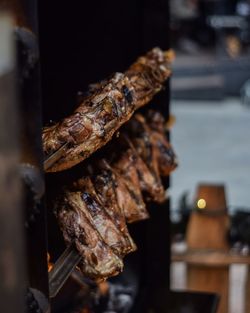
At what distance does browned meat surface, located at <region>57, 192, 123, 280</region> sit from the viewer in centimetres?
135

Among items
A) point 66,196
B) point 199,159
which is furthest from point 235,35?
point 66,196

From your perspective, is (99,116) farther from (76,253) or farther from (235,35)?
(235,35)

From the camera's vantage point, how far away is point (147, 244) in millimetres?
2275

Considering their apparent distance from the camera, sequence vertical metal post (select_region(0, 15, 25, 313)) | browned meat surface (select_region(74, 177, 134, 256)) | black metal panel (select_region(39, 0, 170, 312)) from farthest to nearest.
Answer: black metal panel (select_region(39, 0, 170, 312))
browned meat surface (select_region(74, 177, 134, 256))
vertical metal post (select_region(0, 15, 25, 313))

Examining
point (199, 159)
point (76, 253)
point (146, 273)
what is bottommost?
point (199, 159)

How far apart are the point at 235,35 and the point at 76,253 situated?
10057 millimetres

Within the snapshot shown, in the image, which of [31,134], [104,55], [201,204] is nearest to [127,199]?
[104,55]

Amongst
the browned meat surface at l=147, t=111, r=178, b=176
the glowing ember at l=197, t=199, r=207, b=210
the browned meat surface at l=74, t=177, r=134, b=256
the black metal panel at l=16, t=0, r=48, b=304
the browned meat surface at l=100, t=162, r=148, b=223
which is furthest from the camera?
the glowing ember at l=197, t=199, r=207, b=210

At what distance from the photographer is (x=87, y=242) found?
135 centimetres

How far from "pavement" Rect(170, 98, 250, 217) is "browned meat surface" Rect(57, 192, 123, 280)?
3.15m

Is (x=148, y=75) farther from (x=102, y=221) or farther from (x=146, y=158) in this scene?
(x=102, y=221)

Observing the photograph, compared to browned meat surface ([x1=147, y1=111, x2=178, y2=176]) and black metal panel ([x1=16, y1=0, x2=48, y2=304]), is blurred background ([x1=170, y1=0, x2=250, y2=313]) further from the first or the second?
black metal panel ([x1=16, y1=0, x2=48, y2=304])

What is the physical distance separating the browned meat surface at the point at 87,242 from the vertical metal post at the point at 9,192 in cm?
51

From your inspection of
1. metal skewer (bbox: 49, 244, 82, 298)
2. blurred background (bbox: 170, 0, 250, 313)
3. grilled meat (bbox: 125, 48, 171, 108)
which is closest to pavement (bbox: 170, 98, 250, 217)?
blurred background (bbox: 170, 0, 250, 313)
